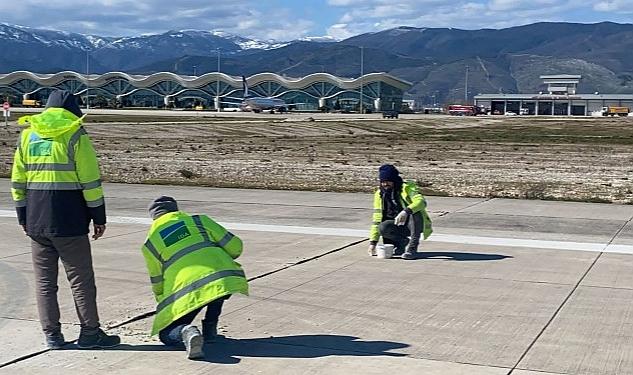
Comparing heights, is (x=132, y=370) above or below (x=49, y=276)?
below

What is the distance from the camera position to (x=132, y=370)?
243 inches

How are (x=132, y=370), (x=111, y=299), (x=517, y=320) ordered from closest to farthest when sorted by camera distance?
(x=132, y=370), (x=517, y=320), (x=111, y=299)

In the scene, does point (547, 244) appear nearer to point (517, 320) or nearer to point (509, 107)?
point (517, 320)

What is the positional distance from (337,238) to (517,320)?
202 inches

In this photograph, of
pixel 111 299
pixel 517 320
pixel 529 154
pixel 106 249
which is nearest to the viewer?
pixel 517 320

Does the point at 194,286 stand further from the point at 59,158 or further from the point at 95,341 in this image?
the point at 59,158

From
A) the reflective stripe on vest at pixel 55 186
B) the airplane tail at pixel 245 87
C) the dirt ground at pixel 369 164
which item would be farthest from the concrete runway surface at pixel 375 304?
the airplane tail at pixel 245 87

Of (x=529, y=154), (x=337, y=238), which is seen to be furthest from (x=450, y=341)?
(x=529, y=154)

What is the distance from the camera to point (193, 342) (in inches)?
252

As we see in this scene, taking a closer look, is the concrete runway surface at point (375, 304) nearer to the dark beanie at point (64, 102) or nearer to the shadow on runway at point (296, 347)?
the shadow on runway at point (296, 347)

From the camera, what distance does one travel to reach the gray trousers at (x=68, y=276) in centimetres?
668

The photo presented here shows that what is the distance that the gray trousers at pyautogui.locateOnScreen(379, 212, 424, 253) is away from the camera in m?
11.1

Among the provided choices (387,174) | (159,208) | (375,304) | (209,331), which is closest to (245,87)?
(387,174)

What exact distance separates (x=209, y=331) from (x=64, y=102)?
197 cm
